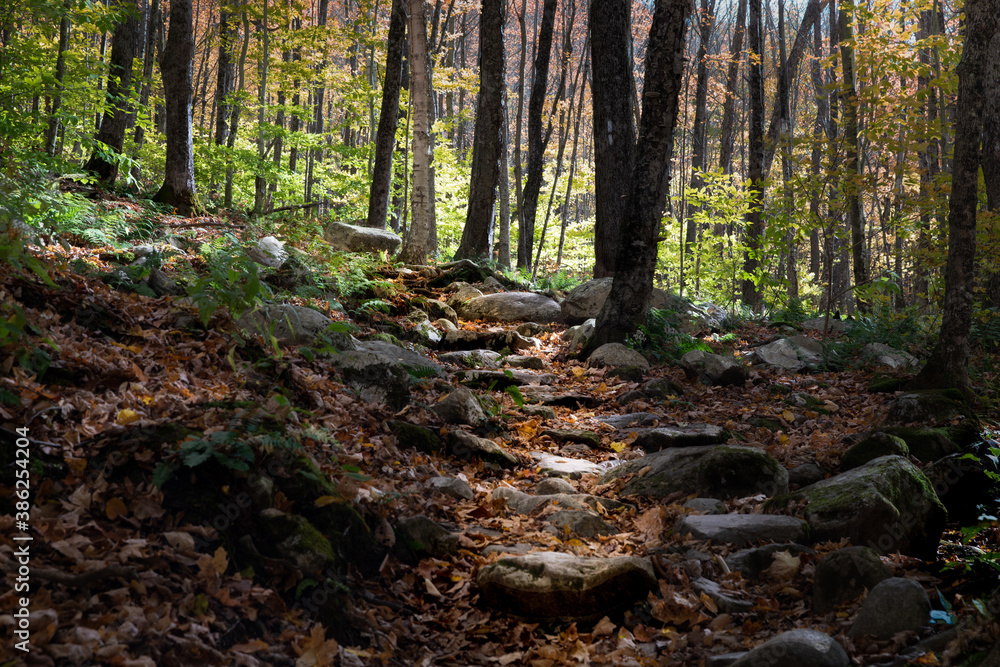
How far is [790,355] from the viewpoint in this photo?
872 cm

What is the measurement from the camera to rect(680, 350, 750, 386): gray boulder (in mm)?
7633

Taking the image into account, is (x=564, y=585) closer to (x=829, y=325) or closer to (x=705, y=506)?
(x=705, y=506)

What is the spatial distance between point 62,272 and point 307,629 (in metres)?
3.58

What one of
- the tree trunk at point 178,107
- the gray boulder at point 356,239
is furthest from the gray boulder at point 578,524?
the tree trunk at point 178,107

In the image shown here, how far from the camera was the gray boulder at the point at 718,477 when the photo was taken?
4527 millimetres

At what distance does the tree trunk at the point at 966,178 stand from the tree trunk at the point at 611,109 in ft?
17.6

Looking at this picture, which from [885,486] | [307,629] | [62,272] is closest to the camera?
[307,629]

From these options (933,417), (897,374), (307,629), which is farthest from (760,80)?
(307,629)

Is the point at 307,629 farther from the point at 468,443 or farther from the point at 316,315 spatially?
the point at 316,315

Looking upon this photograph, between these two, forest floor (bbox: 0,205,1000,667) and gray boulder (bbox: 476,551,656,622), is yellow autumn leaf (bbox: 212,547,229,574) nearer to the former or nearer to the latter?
forest floor (bbox: 0,205,1000,667)

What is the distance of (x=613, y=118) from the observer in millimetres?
10859

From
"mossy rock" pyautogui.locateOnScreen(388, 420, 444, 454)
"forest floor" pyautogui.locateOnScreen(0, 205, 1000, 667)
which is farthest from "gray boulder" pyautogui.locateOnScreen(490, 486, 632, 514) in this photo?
"mossy rock" pyautogui.locateOnScreen(388, 420, 444, 454)

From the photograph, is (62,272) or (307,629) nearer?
(307,629)

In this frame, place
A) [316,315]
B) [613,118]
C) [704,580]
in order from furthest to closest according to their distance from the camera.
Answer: [613,118] → [316,315] → [704,580]
